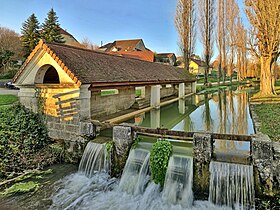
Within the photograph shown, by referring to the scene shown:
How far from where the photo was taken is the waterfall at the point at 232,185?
444cm

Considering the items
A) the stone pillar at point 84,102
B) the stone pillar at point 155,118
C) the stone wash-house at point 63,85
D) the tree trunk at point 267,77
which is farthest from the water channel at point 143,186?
the tree trunk at point 267,77

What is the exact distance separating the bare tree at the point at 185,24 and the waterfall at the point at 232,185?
24.7 m

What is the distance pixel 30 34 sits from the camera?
2817cm

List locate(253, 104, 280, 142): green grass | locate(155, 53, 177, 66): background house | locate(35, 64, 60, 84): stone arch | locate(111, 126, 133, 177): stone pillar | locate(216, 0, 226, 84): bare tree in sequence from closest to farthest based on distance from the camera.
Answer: locate(111, 126, 133, 177): stone pillar, locate(253, 104, 280, 142): green grass, locate(35, 64, 60, 84): stone arch, locate(216, 0, 226, 84): bare tree, locate(155, 53, 177, 66): background house

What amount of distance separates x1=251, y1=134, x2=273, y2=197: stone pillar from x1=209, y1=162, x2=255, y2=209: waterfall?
0.19m

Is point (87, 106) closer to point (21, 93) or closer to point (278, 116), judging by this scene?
point (21, 93)

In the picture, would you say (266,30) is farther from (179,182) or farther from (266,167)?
(179,182)

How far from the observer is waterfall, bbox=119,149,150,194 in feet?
17.6

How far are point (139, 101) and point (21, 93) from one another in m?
7.77

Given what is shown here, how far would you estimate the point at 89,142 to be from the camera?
6715mm

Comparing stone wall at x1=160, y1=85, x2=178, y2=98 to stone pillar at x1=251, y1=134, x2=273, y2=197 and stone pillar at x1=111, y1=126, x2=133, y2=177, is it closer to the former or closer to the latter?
stone pillar at x1=111, y1=126, x2=133, y2=177

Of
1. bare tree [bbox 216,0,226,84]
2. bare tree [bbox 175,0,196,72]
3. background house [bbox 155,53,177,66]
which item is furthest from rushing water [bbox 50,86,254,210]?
background house [bbox 155,53,177,66]

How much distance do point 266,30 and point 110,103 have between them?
40.4ft

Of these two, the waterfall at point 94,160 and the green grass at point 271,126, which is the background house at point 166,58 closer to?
the green grass at point 271,126
